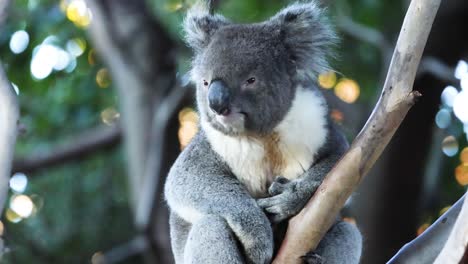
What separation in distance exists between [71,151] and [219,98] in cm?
510

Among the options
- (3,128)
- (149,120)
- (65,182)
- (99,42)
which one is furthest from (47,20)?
(3,128)

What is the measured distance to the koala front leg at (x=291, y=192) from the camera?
14.9 feet

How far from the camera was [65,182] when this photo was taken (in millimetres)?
10742

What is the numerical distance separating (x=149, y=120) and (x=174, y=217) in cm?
425

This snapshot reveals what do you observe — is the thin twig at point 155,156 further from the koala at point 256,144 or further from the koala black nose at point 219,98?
the koala black nose at point 219,98

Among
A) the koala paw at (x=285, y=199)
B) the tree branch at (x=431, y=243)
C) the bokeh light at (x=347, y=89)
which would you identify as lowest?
the bokeh light at (x=347, y=89)

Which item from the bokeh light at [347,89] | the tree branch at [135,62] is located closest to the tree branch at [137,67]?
the tree branch at [135,62]

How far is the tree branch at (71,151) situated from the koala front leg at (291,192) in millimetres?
4609

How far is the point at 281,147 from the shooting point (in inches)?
189

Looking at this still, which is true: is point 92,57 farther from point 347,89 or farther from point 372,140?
point 372,140

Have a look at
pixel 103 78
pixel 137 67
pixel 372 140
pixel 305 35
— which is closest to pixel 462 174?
pixel 137 67

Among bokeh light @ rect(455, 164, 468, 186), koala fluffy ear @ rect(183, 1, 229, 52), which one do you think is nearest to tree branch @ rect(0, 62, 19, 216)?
koala fluffy ear @ rect(183, 1, 229, 52)

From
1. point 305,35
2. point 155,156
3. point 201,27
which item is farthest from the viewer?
point 155,156

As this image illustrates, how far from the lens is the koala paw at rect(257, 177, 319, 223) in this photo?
14.9 feet
